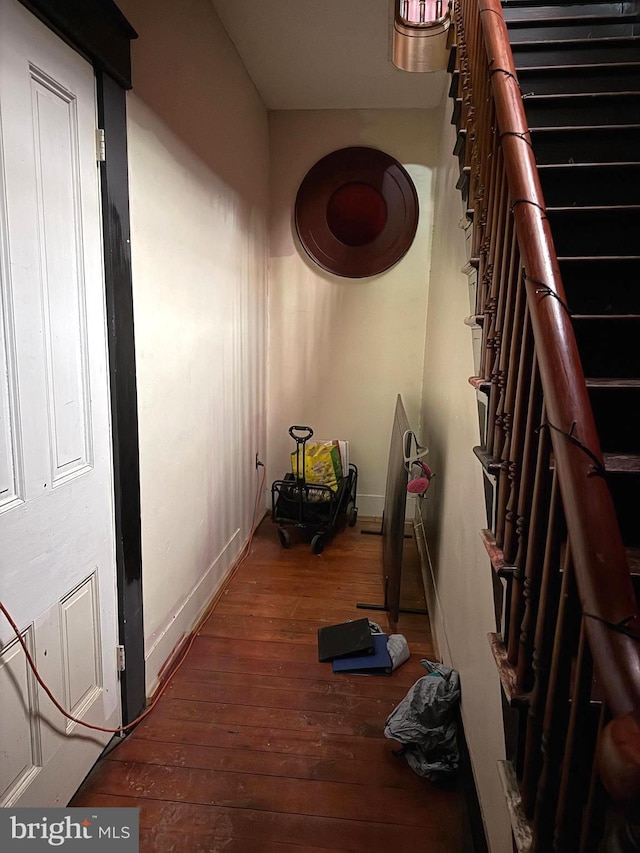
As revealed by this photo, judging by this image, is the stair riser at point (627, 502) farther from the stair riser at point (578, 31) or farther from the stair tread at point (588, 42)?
the stair riser at point (578, 31)

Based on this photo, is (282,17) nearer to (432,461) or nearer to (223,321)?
(223,321)

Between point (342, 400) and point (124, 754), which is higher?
point (342, 400)

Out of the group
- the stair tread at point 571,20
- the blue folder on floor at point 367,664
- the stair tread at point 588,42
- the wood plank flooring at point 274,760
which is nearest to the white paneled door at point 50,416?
the wood plank flooring at point 274,760

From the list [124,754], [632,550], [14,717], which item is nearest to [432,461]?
[632,550]

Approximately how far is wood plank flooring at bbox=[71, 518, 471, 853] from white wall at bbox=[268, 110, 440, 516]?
66.0 inches

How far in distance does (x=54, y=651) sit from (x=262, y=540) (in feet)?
6.91

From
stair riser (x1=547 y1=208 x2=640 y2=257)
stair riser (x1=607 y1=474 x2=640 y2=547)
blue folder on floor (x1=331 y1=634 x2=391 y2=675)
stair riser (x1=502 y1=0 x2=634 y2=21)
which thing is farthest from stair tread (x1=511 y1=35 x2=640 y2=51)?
blue folder on floor (x1=331 y1=634 x2=391 y2=675)

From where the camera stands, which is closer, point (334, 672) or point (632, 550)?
point (632, 550)

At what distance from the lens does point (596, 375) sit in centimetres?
154

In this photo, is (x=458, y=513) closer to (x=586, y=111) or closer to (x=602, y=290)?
(x=602, y=290)

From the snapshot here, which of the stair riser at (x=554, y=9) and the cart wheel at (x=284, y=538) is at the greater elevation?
the stair riser at (x=554, y=9)

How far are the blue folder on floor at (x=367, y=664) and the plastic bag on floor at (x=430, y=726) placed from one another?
0.26m

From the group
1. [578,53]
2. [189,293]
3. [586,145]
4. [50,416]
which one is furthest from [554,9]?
[50,416]

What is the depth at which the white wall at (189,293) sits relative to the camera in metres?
1.79
